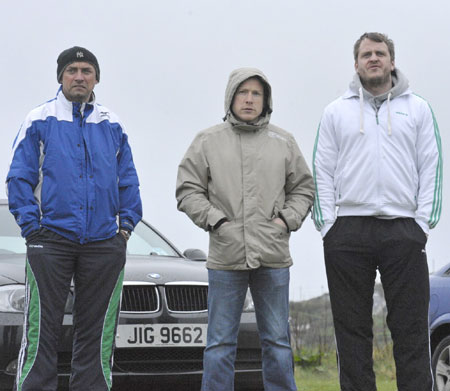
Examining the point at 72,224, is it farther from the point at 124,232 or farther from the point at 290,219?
the point at 290,219

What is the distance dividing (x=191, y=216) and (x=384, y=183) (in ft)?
3.57

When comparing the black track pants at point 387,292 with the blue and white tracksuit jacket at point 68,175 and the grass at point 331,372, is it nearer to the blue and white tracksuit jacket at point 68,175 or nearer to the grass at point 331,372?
the blue and white tracksuit jacket at point 68,175

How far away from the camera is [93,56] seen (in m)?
6.58

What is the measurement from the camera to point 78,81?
6.47 metres

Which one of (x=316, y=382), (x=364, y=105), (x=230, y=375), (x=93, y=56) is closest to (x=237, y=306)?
(x=230, y=375)

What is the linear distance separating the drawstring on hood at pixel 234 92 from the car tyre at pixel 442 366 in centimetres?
266

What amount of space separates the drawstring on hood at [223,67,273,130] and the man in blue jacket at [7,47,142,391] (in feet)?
2.38

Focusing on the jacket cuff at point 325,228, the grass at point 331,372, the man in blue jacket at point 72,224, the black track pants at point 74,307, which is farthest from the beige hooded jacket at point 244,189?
the grass at point 331,372

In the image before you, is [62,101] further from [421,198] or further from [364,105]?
[421,198]

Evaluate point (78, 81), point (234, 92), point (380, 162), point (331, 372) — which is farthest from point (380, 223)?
point (331, 372)

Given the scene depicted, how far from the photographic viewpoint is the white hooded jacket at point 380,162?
6.02 metres

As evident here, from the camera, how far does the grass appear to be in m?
11.5

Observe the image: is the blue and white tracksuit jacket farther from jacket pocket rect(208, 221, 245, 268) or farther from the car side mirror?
the car side mirror

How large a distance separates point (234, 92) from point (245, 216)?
2.47ft
